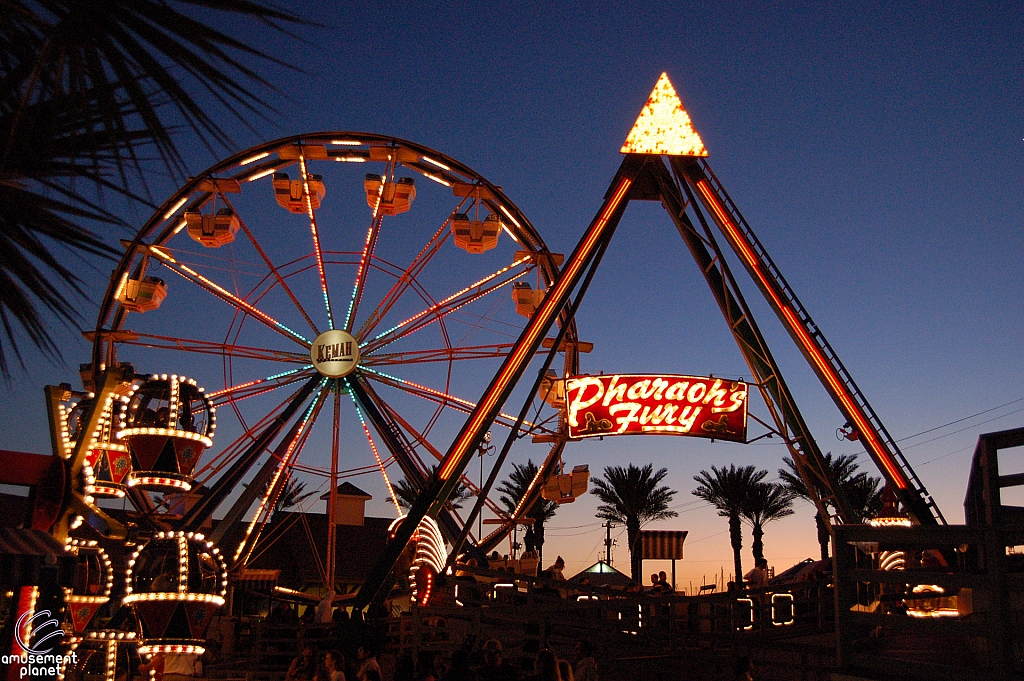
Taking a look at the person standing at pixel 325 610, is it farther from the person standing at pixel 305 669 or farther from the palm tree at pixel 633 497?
the palm tree at pixel 633 497

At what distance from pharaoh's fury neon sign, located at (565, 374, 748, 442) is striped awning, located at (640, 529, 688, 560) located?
1343cm

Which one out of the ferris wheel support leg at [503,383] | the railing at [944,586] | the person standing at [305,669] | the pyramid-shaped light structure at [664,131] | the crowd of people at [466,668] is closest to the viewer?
the railing at [944,586]

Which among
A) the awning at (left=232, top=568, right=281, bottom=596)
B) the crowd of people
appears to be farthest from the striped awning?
the crowd of people

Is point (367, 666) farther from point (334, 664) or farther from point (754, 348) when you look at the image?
point (754, 348)

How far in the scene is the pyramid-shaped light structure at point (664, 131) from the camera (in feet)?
62.1

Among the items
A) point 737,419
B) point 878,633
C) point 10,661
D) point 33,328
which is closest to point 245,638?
point 737,419

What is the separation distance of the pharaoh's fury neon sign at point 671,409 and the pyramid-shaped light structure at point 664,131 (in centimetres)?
431

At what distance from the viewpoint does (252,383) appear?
78.1 feet

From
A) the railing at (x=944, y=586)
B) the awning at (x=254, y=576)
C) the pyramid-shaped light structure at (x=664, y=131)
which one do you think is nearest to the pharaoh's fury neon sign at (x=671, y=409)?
the pyramid-shaped light structure at (x=664, y=131)

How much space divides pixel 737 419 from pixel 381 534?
91.2 ft

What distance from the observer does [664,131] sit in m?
19.1

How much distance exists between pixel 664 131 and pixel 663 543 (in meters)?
16.3

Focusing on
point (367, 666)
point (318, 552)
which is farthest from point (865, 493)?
point (367, 666)

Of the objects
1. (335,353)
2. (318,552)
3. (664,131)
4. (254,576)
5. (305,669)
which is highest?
(664,131)
